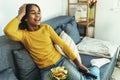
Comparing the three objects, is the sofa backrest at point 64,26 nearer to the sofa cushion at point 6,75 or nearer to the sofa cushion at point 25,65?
the sofa cushion at point 25,65

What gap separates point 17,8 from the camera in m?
1.98

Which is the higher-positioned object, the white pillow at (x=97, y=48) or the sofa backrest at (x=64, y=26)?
the sofa backrest at (x=64, y=26)

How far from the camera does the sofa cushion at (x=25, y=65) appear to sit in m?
1.52

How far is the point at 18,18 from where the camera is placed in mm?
1584

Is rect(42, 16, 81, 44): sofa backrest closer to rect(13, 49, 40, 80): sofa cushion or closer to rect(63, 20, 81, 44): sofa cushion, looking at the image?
rect(63, 20, 81, 44): sofa cushion

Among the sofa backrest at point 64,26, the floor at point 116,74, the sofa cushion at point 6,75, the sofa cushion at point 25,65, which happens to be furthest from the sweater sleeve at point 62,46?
the floor at point 116,74

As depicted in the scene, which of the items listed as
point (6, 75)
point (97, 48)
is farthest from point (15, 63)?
point (97, 48)

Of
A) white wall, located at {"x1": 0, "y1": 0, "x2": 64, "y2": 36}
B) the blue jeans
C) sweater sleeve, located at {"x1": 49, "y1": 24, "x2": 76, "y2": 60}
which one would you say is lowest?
the blue jeans

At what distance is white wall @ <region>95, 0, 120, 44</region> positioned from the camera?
9.60ft

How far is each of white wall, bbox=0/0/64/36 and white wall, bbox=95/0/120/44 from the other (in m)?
0.71

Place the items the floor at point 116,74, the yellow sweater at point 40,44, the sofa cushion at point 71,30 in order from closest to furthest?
the yellow sweater at point 40,44 < the sofa cushion at point 71,30 < the floor at point 116,74

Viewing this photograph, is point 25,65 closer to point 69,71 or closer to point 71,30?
point 69,71

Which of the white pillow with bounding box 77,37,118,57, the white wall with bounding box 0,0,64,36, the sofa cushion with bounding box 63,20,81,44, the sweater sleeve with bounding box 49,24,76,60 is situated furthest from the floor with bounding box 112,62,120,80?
the white wall with bounding box 0,0,64,36

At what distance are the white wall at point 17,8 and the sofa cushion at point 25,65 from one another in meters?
0.41
